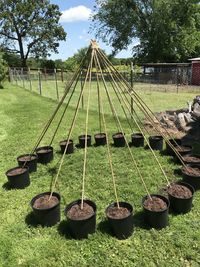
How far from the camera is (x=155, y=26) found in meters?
34.1

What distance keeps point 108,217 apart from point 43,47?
46586 mm


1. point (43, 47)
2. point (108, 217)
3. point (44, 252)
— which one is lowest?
point (44, 252)

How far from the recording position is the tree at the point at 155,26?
3356cm

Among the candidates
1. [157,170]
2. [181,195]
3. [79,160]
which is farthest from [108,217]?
[79,160]

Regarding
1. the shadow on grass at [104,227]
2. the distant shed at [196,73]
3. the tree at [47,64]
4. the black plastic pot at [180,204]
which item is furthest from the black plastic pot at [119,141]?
the tree at [47,64]

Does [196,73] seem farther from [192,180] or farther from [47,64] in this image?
[47,64]

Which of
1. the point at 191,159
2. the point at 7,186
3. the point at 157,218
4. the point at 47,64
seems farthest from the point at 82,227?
the point at 47,64

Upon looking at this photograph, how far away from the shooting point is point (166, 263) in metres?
3.29

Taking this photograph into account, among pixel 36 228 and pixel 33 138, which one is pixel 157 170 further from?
pixel 33 138

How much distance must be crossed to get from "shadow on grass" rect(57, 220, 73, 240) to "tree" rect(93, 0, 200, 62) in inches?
1283

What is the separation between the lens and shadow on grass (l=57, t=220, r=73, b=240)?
12.4ft

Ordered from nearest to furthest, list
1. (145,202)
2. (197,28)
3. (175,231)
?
(175,231) → (145,202) → (197,28)

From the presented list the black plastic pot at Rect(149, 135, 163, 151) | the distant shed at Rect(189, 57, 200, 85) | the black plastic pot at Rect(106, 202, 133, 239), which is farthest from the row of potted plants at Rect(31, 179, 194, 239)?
the distant shed at Rect(189, 57, 200, 85)

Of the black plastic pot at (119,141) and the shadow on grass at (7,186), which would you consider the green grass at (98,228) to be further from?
the black plastic pot at (119,141)
